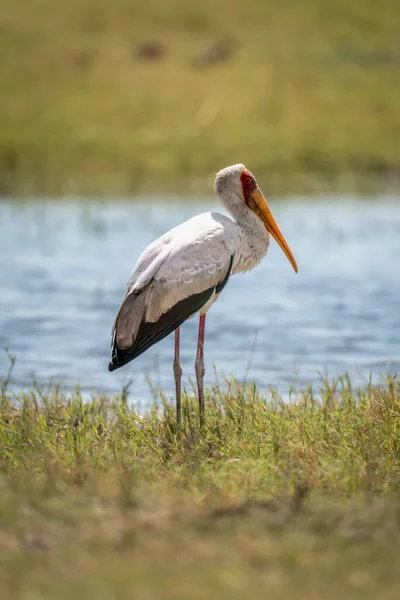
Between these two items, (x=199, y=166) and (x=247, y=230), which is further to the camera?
(x=199, y=166)

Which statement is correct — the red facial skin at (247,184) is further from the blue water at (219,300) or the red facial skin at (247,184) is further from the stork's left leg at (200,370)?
the blue water at (219,300)

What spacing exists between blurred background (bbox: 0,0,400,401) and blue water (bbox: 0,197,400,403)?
1.5 inches

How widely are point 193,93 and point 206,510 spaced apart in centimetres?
3098

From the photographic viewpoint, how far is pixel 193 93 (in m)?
34.6

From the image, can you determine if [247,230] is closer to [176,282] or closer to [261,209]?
[261,209]

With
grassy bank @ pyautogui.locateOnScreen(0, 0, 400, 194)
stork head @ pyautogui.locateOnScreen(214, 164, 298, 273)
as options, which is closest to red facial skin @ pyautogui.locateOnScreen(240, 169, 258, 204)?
stork head @ pyautogui.locateOnScreen(214, 164, 298, 273)

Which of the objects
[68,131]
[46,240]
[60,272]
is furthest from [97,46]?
[60,272]

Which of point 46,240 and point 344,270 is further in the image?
point 46,240

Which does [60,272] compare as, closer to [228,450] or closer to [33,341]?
[33,341]

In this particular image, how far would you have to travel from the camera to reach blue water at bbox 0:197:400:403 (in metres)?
9.32

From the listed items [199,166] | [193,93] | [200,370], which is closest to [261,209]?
[200,370]

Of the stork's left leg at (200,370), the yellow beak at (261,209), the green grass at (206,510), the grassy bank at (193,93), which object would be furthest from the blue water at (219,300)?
the grassy bank at (193,93)

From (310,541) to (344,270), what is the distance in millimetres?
10958

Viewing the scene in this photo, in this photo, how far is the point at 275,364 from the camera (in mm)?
9477
